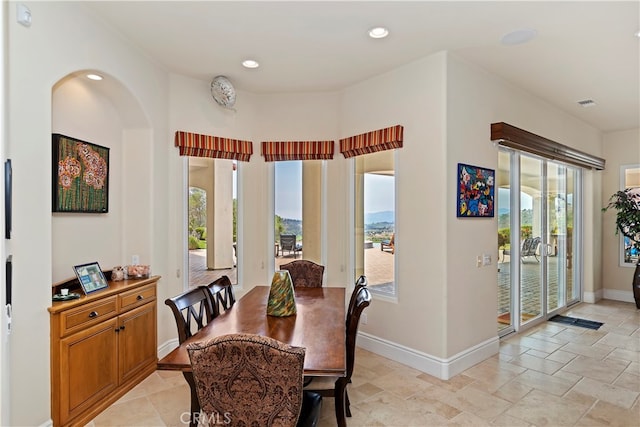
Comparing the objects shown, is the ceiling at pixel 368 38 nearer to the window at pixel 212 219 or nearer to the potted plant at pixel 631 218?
the window at pixel 212 219

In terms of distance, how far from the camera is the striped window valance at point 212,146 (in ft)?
12.9

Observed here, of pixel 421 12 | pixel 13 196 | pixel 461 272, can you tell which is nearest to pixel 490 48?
pixel 421 12

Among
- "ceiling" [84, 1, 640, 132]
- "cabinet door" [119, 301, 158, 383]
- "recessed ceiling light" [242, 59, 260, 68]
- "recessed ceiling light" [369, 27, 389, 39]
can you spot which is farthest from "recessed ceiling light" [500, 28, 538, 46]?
"cabinet door" [119, 301, 158, 383]

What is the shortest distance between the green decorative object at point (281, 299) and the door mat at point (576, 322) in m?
4.44

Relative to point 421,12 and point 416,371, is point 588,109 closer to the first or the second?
point 421,12

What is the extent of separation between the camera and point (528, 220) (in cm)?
488

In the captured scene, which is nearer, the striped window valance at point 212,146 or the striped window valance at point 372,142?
the striped window valance at point 372,142

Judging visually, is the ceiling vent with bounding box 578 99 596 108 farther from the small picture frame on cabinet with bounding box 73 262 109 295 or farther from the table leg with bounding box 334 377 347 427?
the small picture frame on cabinet with bounding box 73 262 109 295

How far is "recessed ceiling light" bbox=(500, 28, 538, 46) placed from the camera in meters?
3.00

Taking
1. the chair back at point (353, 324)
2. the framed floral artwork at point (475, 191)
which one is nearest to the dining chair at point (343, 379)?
the chair back at point (353, 324)

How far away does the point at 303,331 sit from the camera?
2.29m

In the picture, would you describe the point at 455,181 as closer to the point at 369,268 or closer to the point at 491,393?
the point at 369,268

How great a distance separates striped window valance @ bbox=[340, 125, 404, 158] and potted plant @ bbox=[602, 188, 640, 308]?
471cm

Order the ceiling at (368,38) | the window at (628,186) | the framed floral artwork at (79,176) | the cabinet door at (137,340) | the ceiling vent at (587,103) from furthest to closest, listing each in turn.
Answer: the window at (628,186)
the ceiling vent at (587,103)
the cabinet door at (137,340)
the framed floral artwork at (79,176)
the ceiling at (368,38)
